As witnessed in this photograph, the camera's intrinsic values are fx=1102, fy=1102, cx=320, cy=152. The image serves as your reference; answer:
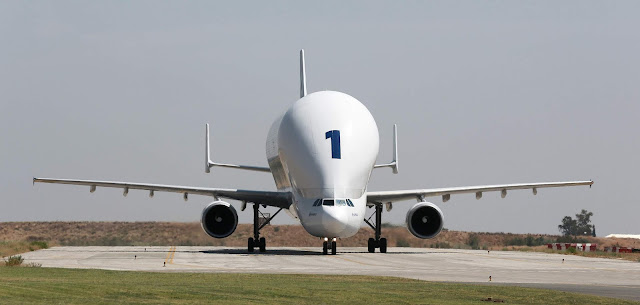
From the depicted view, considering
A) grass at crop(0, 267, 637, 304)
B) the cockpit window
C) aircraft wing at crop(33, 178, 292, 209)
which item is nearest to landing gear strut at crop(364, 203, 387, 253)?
aircraft wing at crop(33, 178, 292, 209)

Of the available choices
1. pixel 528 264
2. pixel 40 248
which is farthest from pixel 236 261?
pixel 40 248

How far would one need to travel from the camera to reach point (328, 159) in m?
39.7

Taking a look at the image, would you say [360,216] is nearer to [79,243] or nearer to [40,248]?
[40,248]

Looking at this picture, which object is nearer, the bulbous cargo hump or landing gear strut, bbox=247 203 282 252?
the bulbous cargo hump

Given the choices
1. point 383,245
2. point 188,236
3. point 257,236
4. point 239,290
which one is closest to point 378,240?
point 383,245

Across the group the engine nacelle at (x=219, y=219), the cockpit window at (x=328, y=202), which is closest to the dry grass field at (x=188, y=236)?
the engine nacelle at (x=219, y=219)

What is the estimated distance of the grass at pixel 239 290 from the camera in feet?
61.2

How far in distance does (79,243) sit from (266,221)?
1720cm

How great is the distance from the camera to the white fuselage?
38.9 meters

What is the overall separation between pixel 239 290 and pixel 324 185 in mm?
18080

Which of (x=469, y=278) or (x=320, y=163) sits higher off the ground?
(x=320, y=163)

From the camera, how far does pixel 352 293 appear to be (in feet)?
70.0

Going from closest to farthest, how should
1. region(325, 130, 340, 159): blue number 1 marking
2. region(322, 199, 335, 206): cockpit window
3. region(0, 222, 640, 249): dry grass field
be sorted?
1. region(322, 199, 335, 206): cockpit window
2. region(325, 130, 340, 159): blue number 1 marking
3. region(0, 222, 640, 249): dry grass field

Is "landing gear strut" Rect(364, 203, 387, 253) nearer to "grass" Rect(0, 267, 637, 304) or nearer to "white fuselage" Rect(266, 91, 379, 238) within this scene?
"white fuselage" Rect(266, 91, 379, 238)
